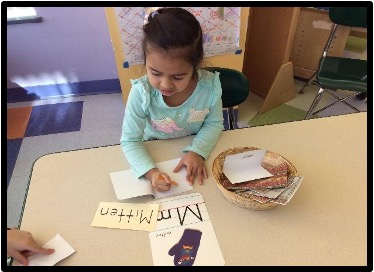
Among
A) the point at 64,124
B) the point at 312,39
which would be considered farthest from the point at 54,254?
the point at 312,39

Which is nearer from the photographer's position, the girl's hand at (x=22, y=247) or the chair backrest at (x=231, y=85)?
the girl's hand at (x=22, y=247)

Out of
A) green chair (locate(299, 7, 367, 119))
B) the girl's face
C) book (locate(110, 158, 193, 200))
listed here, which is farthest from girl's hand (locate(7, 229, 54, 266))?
green chair (locate(299, 7, 367, 119))

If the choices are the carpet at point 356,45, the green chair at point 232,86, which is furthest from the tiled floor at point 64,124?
the green chair at point 232,86

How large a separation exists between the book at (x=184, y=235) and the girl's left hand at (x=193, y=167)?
0.20 ft

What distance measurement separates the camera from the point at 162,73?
2.65 ft

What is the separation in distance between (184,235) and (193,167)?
20 centimetres

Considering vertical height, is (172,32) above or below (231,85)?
above

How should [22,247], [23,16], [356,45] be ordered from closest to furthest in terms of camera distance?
[22,247], [23,16], [356,45]

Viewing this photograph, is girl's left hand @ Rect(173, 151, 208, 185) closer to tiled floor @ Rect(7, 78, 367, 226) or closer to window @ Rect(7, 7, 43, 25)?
tiled floor @ Rect(7, 78, 367, 226)

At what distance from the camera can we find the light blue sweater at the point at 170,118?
884mm

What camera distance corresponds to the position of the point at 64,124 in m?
2.13

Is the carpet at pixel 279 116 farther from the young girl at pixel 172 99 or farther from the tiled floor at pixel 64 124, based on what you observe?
the young girl at pixel 172 99

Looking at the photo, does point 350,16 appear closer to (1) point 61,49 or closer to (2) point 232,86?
(2) point 232,86

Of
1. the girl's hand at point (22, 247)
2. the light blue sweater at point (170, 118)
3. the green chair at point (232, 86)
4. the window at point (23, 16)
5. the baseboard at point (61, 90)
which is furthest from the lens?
the baseboard at point (61, 90)
